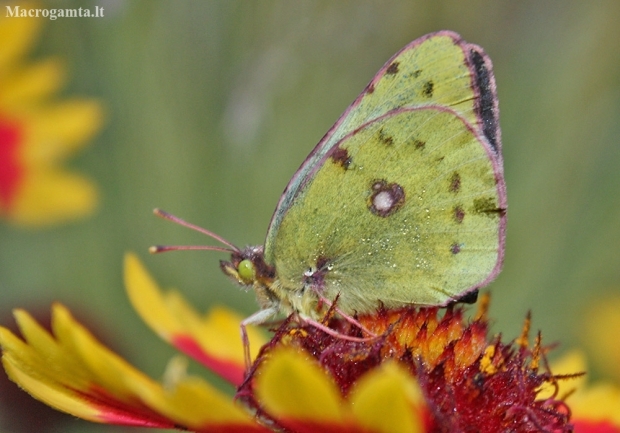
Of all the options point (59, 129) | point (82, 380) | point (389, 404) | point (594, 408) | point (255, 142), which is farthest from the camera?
point (255, 142)

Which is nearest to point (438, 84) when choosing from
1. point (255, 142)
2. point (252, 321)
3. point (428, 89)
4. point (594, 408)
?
point (428, 89)

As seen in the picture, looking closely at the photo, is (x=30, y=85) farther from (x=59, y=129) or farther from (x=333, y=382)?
(x=333, y=382)

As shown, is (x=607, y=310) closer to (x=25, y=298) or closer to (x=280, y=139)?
(x=280, y=139)

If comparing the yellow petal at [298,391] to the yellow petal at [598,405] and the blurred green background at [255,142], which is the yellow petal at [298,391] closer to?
the yellow petal at [598,405]

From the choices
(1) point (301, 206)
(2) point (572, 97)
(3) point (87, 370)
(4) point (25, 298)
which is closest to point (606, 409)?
(1) point (301, 206)

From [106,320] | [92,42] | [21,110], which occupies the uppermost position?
[92,42]

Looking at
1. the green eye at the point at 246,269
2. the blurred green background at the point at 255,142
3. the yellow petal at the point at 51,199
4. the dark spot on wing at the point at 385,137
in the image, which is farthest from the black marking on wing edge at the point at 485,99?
the yellow petal at the point at 51,199
